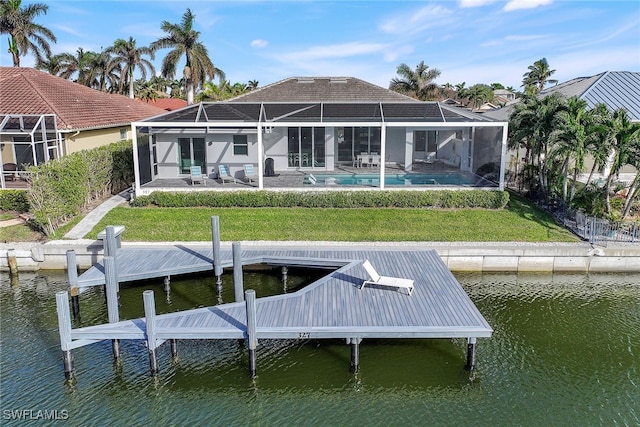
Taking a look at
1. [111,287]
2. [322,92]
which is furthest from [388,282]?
[322,92]

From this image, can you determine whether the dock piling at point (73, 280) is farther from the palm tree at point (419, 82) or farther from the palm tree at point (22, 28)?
the palm tree at point (419, 82)

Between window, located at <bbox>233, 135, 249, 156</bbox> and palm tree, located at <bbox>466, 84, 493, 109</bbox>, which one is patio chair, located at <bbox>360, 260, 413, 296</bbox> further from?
palm tree, located at <bbox>466, 84, 493, 109</bbox>

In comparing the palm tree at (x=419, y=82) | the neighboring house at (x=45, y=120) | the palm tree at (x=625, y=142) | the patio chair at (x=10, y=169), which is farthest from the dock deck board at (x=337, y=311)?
the palm tree at (x=419, y=82)

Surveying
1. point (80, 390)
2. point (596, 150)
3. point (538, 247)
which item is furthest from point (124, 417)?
point (596, 150)

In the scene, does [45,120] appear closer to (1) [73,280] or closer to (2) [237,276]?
(1) [73,280]

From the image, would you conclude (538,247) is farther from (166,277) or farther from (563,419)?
(166,277)

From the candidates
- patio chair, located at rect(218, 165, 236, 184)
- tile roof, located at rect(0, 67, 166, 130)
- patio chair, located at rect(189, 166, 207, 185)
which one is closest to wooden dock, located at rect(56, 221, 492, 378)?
patio chair, located at rect(189, 166, 207, 185)
